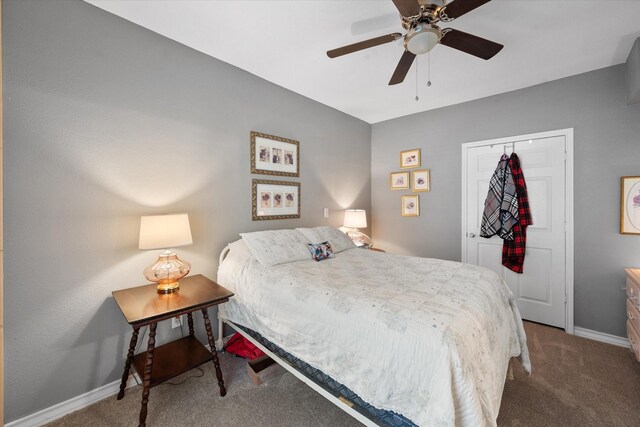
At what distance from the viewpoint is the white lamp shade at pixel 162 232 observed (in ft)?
6.04

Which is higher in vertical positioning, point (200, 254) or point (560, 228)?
point (560, 228)

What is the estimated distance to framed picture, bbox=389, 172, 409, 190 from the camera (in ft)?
13.1

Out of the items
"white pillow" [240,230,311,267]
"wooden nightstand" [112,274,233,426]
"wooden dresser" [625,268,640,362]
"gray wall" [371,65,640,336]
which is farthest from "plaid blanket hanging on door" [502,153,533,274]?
"wooden nightstand" [112,274,233,426]

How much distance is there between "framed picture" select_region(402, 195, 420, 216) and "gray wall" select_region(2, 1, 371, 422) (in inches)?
98.6

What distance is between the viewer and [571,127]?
280 cm

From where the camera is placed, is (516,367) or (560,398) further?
(516,367)

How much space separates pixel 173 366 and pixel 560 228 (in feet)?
12.5

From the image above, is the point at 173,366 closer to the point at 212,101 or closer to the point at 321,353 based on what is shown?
the point at 321,353

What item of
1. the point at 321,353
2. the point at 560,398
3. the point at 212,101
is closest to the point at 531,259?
the point at 560,398

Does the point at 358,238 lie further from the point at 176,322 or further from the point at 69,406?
the point at 69,406

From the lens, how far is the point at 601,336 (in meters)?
2.69

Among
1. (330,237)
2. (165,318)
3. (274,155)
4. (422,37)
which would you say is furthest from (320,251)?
(422,37)

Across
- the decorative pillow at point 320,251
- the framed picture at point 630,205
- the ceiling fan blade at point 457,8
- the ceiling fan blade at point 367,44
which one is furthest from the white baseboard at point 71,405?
the framed picture at point 630,205

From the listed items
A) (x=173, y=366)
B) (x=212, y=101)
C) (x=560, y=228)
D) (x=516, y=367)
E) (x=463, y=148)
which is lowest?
(x=516, y=367)
